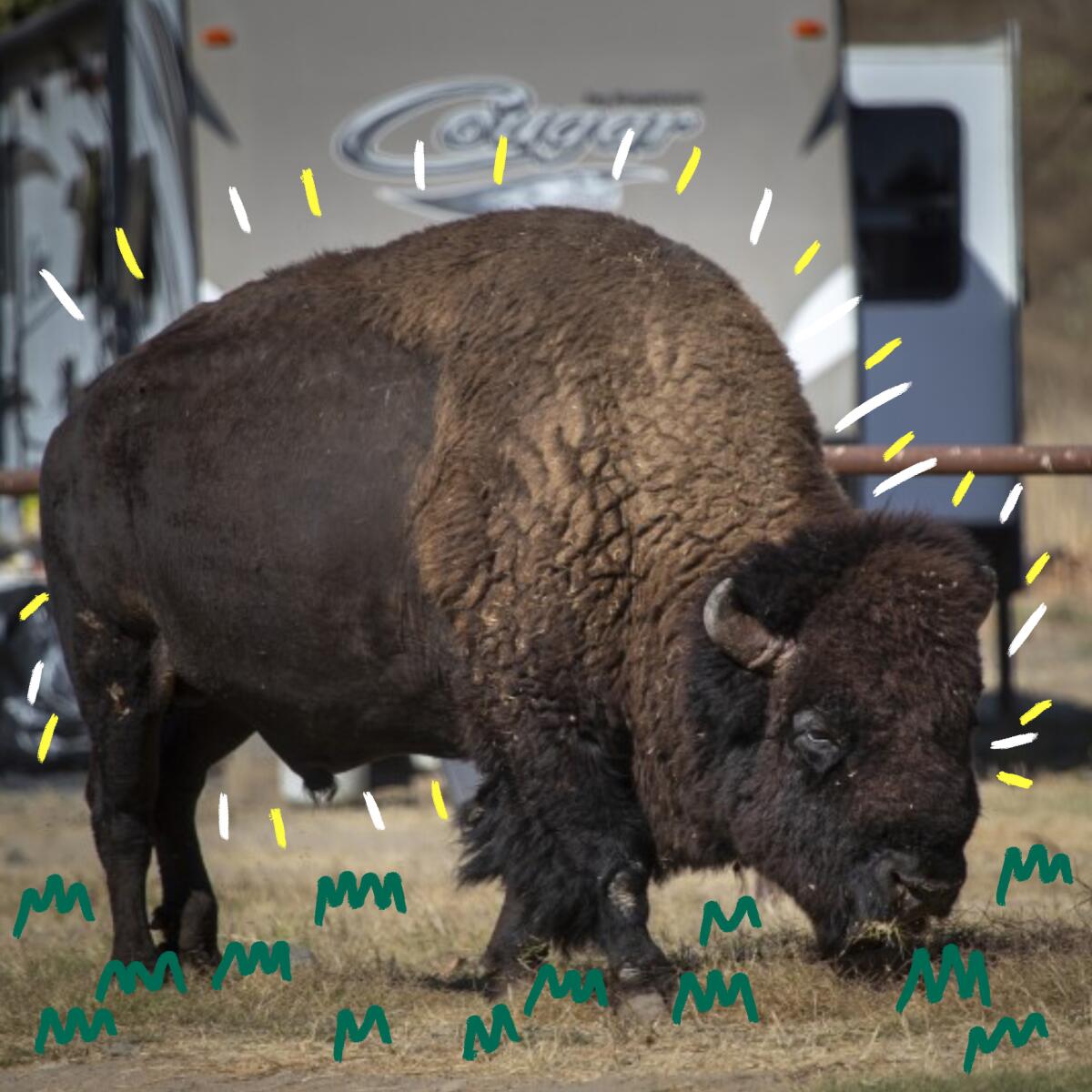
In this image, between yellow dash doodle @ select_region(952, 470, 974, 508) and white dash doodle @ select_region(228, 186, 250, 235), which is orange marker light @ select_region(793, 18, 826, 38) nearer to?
yellow dash doodle @ select_region(952, 470, 974, 508)

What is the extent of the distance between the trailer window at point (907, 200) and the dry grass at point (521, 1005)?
5.08 meters

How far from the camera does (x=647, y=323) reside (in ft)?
21.4

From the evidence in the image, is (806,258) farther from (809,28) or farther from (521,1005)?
(521,1005)

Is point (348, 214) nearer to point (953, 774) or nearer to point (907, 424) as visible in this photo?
point (907, 424)

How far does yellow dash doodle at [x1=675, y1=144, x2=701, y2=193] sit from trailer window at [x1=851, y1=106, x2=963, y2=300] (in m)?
1.85

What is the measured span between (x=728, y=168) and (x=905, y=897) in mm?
7480

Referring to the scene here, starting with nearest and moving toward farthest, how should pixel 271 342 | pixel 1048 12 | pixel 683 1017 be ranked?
pixel 683 1017
pixel 271 342
pixel 1048 12

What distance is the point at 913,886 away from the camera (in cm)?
556

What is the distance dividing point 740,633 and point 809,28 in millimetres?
7246

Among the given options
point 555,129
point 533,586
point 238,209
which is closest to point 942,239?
point 555,129

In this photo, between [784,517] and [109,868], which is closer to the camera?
[784,517]

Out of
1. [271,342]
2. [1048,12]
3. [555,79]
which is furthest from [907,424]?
[1048,12]

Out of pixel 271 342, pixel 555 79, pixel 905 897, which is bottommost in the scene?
pixel 905 897

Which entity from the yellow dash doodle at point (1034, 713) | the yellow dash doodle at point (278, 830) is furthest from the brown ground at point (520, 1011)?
the yellow dash doodle at point (278, 830)
